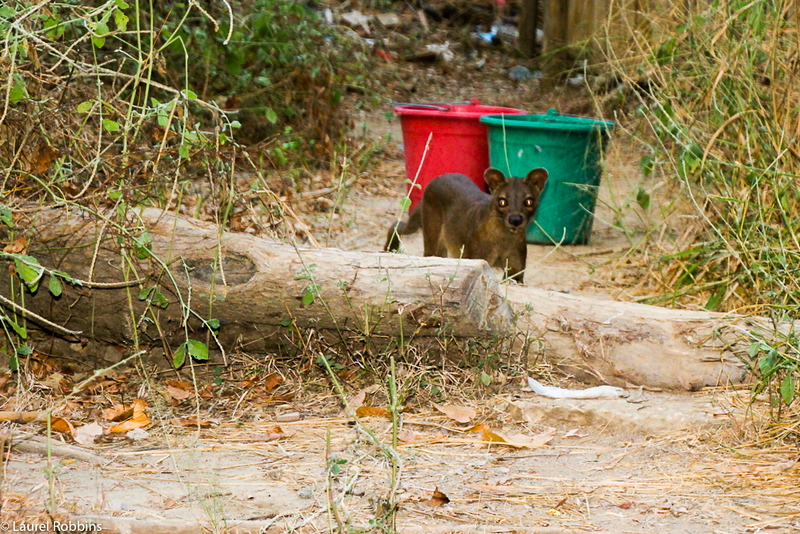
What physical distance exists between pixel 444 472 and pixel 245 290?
1172mm

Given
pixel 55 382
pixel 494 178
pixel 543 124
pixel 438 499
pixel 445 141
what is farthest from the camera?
pixel 445 141

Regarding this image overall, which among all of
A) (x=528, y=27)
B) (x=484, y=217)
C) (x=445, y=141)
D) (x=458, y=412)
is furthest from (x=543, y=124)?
(x=528, y=27)

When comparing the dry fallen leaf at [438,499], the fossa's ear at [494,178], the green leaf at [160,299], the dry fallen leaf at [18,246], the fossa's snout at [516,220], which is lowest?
the dry fallen leaf at [438,499]

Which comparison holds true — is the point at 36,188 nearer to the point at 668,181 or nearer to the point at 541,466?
the point at 541,466

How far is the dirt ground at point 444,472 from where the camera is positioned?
2453 millimetres

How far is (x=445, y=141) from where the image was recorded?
22.5 feet

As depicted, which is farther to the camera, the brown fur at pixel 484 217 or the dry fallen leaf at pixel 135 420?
the brown fur at pixel 484 217

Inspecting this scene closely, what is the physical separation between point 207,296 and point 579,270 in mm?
3062

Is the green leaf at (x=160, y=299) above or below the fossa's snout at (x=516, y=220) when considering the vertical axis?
below

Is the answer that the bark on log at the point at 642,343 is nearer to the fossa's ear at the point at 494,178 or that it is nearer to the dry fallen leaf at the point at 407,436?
the dry fallen leaf at the point at 407,436

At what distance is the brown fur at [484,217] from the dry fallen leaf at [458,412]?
1806 mm

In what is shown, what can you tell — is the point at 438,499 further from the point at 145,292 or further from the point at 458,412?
the point at 145,292

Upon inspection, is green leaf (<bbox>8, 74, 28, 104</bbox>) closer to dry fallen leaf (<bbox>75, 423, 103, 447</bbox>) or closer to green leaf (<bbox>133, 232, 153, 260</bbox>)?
green leaf (<bbox>133, 232, 153, 260</bbox>)

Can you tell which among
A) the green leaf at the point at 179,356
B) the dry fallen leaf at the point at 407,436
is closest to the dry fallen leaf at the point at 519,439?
the dry fallen leaf at the point at 407,436
